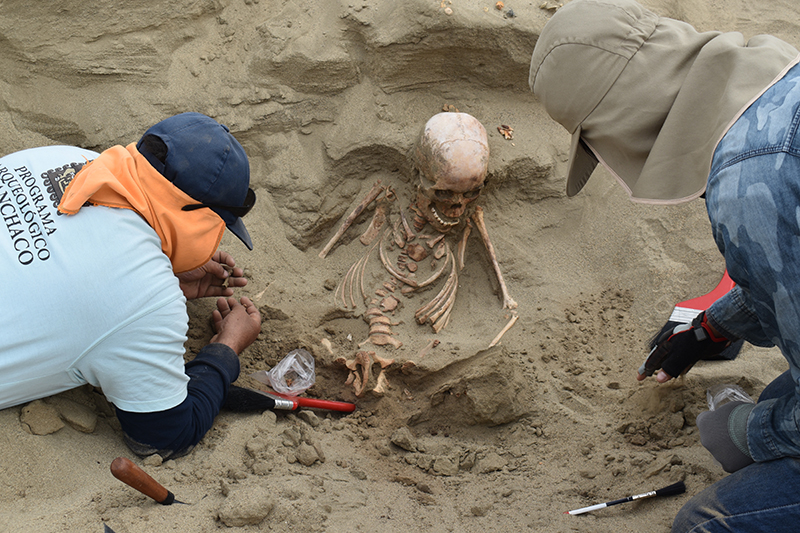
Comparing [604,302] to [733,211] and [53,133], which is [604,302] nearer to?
[733,211]

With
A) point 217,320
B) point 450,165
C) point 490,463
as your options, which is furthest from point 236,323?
point 450,165

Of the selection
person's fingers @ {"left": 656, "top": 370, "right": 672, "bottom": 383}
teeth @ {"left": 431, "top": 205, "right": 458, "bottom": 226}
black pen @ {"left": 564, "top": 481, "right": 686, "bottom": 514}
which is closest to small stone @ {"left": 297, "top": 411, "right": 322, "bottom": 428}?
black pen @ {"left": 564, "top": 481, "right": 686, "bottom": 514}

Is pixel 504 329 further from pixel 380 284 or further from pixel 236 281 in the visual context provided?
pixel 236 281

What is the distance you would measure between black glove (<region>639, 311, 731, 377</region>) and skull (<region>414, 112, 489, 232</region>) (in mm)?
1442

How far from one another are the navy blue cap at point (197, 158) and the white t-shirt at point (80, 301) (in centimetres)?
22

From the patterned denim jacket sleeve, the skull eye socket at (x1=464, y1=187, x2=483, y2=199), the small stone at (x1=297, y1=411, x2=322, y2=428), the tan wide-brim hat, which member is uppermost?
the tan wide-brim hat

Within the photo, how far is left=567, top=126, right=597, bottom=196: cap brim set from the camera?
2.18 metres

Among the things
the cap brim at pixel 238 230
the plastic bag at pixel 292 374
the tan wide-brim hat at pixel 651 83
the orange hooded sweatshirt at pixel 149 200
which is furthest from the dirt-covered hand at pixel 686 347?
the orange hooded sweatshirt at pixel 149 200

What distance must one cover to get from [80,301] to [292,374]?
1323 mm

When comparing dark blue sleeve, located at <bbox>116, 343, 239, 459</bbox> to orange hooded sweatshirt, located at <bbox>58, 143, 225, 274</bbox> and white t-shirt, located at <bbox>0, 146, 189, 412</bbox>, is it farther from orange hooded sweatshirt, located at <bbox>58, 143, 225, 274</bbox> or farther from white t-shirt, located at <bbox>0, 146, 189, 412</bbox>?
orange hooded sweatshirt, located at <bbox>58, 143, 225, 274</bbox>

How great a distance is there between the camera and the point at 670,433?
2787mm

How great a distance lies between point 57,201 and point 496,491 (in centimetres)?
205

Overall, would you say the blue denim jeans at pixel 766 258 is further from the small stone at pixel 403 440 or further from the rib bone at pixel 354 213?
the rib bone at pixel 354 213

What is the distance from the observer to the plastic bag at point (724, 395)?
9.00 feet
